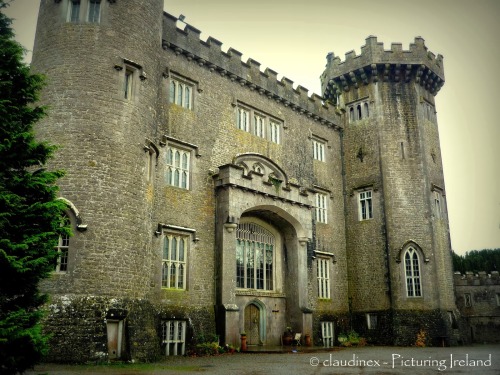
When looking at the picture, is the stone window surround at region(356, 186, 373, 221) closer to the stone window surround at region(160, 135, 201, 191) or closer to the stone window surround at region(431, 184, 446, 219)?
the stone window surround at region(431, 184, 446, 219)

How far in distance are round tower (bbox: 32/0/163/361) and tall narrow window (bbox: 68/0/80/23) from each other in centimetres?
4

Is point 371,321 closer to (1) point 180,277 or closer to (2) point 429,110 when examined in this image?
(1) point 180,277

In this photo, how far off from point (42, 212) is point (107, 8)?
10.1 m

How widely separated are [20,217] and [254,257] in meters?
13.7

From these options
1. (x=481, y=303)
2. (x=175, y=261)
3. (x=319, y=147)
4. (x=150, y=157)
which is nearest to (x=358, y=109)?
(x=319, y=147)

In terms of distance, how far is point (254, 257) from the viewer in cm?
2155

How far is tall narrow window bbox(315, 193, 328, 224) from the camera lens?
25.5 metres

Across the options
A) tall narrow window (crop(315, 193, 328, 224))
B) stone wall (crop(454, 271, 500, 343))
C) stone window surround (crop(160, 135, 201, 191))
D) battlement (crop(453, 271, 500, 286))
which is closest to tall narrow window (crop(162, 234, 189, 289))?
stone window surround (crop(160, 135, 201, 191))

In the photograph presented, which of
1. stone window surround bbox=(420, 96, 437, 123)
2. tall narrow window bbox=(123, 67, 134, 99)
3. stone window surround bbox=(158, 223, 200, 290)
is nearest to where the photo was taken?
tall narrow window bbox=(123, 67, 134, 99)

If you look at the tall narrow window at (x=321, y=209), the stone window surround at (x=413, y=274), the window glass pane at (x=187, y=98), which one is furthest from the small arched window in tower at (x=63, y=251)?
the stone window surround at (x=413, y=274)

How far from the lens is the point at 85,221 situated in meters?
14.3

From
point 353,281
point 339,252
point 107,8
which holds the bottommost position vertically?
point 353,281

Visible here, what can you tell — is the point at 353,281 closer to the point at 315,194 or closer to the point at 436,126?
the point at 315,194

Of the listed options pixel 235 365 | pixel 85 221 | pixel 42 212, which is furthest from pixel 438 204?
pixel 42 212
